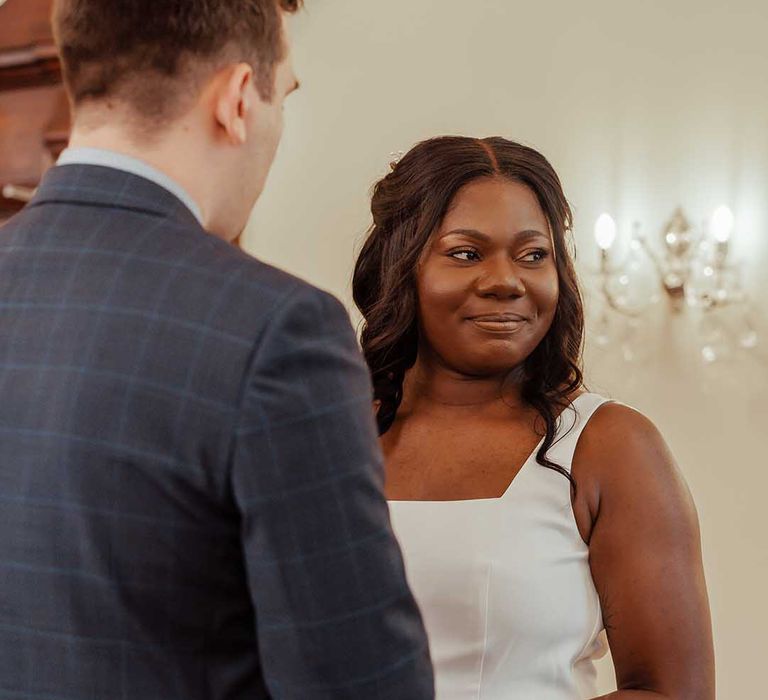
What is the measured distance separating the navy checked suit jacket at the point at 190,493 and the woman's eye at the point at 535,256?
898mm

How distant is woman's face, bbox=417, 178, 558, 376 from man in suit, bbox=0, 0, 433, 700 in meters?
0.85

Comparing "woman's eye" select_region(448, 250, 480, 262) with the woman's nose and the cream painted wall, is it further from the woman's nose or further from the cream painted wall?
the cream painted wall

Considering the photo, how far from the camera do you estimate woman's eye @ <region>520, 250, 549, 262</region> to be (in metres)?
1.83

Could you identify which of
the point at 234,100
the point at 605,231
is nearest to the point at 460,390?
the point at 234,100

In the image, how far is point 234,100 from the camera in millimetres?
1001

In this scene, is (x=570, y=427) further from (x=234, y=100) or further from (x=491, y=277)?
(x=234, y=100)

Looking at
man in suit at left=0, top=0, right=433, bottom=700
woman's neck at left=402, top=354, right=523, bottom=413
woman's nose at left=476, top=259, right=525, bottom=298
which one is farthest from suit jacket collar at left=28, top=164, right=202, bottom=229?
woman's neck at left=402, top=354, right=523, bottom=413

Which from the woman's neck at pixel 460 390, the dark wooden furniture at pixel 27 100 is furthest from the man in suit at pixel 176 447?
the dark wooden furniture at pixel 27 100

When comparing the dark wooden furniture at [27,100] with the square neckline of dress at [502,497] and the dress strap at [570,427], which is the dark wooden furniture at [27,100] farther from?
the dress strap at [570,427]

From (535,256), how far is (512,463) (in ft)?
1.13

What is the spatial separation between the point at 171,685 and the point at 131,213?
420 mm

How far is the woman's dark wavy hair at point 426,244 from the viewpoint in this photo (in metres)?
1.89

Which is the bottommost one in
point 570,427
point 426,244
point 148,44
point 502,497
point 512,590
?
point 512,590

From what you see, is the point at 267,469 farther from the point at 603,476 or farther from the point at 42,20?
the point at 42,20
